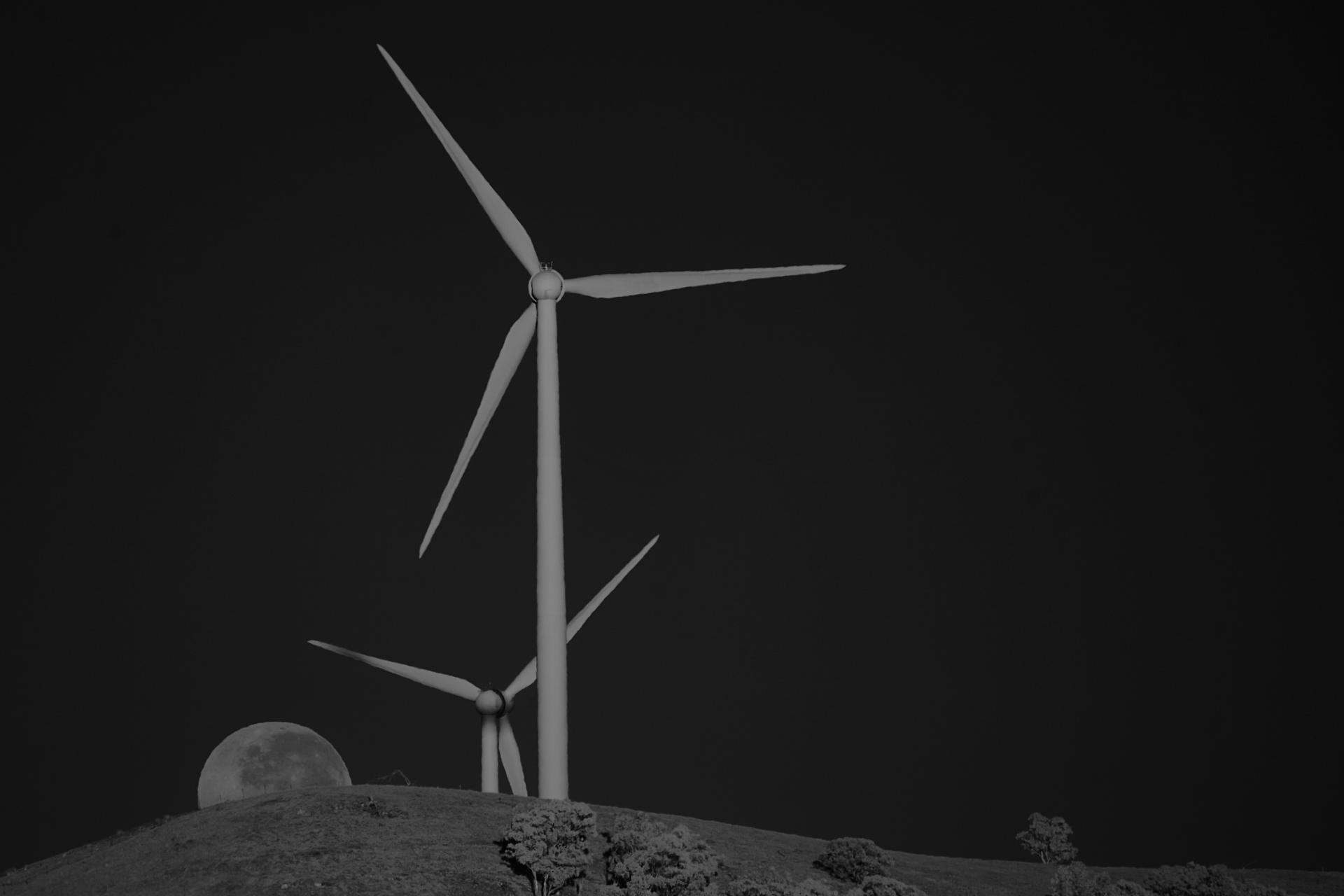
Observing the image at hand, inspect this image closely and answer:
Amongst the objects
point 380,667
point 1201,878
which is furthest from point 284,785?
point 1201,878

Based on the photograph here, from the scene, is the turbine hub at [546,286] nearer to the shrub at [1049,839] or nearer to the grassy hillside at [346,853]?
the grassy hillside at [346,853]

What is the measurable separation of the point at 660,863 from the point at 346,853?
1320 cm

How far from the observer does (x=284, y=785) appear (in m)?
67.3

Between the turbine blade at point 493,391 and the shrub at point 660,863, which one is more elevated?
the turbine blade at point 493,391

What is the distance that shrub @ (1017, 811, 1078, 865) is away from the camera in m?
91.3

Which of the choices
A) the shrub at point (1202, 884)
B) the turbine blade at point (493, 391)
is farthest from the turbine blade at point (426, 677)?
the shrub at point (1202, 884)

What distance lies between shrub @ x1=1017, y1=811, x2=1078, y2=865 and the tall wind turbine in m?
46.2

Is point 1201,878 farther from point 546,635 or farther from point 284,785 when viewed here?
point 284,785

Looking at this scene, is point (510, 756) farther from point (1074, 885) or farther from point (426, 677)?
point (1074, 885)

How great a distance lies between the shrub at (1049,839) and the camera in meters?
91.3

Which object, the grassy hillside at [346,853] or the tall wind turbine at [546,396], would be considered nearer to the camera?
the grassy hillside at [346,853]

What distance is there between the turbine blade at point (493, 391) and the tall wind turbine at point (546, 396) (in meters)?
0.05

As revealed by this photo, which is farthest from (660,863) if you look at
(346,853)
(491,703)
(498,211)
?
(498,211)

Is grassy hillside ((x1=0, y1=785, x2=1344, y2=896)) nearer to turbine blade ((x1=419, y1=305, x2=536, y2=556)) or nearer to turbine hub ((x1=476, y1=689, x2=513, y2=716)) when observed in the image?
turbine hub ((x1=476, y1=689, x2=513, y2=716))
